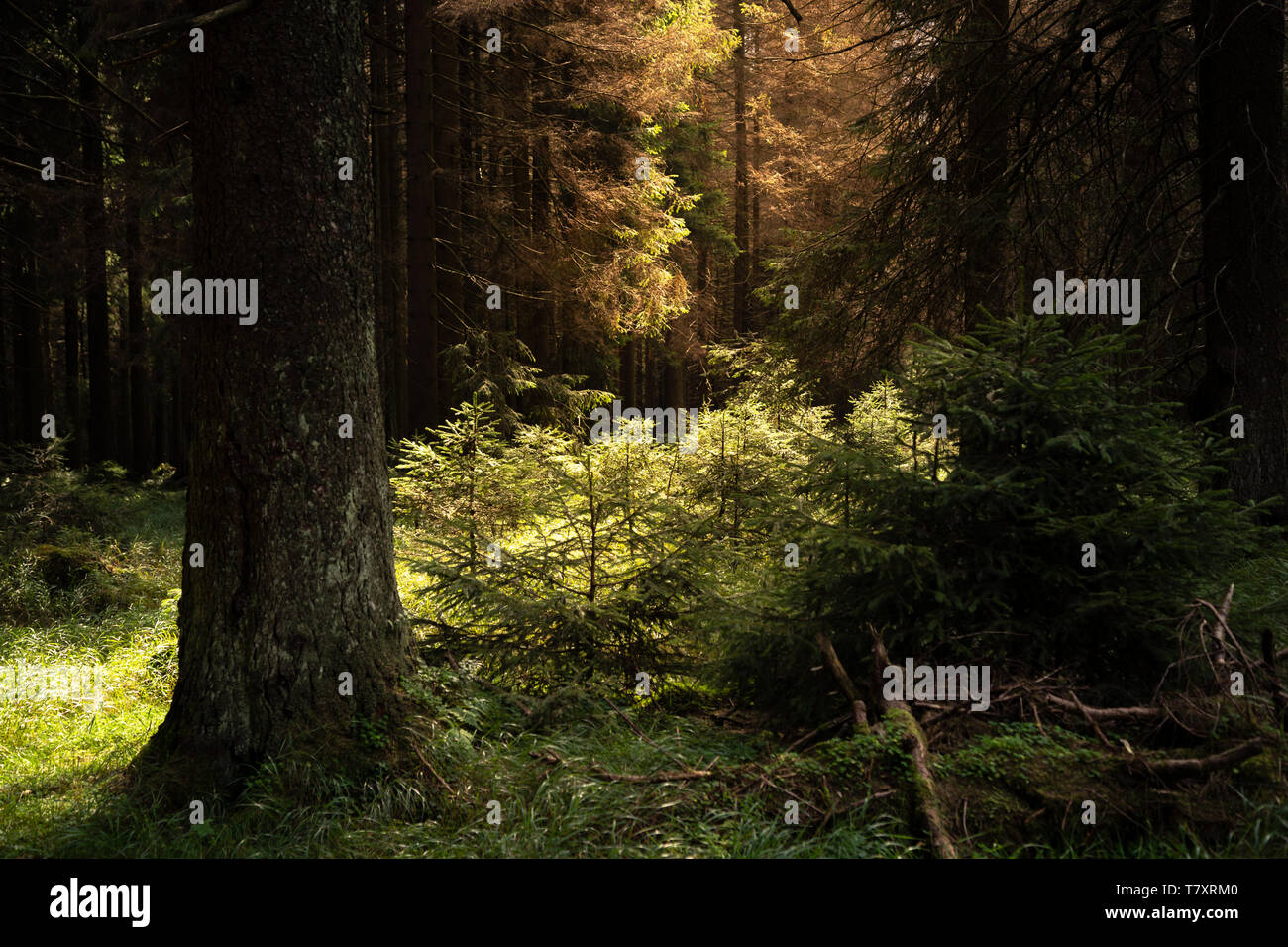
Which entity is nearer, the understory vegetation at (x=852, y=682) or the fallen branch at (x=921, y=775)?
the fallen branch at (x=921, y=775)

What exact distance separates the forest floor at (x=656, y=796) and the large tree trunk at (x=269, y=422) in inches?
14.5

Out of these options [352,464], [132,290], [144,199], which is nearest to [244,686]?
[352,464]

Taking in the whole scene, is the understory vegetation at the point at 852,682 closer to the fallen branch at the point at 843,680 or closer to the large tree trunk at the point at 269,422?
the fallen branch at the point at 843,680

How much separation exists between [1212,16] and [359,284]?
8.11 metres

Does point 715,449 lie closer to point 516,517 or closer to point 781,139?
point 516,517

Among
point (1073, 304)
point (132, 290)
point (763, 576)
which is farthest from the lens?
point (132, 290)

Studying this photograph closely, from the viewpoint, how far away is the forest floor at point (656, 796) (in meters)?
3.31

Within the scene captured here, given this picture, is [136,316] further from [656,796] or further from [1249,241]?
[1249,241]

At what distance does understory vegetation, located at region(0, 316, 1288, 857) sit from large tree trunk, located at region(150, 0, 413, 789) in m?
0.35

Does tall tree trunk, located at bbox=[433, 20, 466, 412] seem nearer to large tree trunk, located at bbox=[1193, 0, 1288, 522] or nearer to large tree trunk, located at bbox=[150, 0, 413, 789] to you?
large tree trunk, located at bbox=[150, 0, 413, 789]

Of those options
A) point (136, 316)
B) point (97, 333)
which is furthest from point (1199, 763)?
point (136, 316)

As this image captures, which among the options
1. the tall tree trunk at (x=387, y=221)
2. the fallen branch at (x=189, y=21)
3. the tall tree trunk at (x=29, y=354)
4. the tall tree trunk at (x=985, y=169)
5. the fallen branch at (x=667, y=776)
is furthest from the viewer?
the tall tree trunk at (x=29, y=354)

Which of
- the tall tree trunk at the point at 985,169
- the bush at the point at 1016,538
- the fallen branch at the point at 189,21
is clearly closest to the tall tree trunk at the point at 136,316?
the fallen branch at the point at 189,21

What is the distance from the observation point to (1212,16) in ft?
23.7
